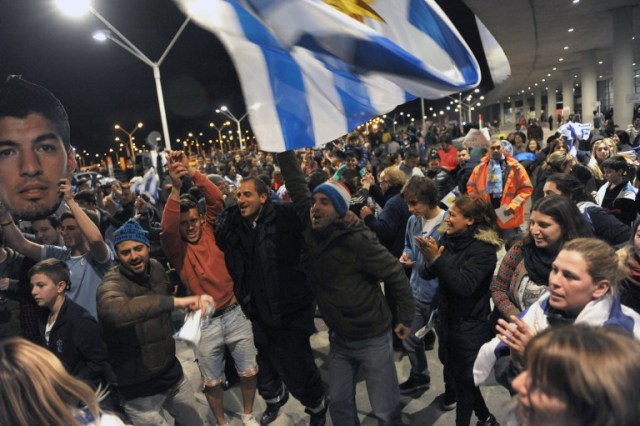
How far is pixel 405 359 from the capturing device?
5004mm

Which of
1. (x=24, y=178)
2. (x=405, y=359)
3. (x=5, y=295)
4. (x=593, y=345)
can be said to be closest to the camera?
(x=593, y=345)

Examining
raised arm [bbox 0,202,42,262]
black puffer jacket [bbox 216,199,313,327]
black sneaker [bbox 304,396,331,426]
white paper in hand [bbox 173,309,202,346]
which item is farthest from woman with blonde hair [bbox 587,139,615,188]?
raised arm [bbox 0,202,42,262]

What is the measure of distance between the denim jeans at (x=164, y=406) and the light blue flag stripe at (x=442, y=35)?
3.17 meters

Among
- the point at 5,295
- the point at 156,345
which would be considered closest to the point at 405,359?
the point at 156,345

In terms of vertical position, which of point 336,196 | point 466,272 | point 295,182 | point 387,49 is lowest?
point 466,272

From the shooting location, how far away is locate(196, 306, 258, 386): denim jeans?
3969 millimetres

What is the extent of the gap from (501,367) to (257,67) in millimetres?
2352

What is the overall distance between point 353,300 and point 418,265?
1196mm

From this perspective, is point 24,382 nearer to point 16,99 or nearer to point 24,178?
point 24,178

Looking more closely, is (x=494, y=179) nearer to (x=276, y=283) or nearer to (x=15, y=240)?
(x=276, y=283)

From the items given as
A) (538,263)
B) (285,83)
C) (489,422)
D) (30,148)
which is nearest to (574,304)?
(538,263)

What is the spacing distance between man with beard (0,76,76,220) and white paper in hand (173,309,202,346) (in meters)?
1.19

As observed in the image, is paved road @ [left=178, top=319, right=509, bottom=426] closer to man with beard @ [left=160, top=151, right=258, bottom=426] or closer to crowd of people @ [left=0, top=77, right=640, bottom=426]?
crowd of people @ [left=0, top=77, right=640, bottom=426]

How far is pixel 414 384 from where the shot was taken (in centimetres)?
435
